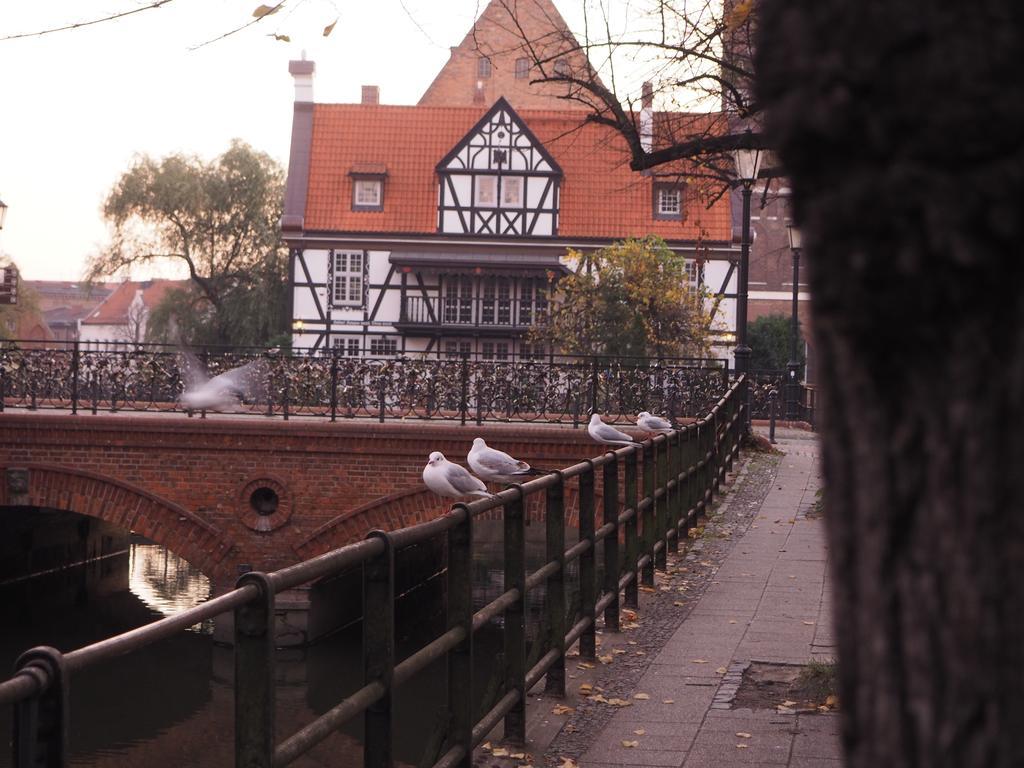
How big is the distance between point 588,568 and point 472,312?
35.7m

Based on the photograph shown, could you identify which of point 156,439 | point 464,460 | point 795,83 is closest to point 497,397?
point 464,460

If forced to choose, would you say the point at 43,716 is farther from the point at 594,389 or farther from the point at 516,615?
the point at 594,389

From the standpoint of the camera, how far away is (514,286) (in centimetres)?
4334

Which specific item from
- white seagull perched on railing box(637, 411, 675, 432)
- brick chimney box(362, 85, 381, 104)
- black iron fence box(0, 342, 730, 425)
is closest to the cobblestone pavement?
white seagull perched on railing box(637, 411, 675, 432)

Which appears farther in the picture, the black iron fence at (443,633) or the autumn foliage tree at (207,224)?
the autumn foliage tree at (207,224)

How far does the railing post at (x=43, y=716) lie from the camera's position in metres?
2.58

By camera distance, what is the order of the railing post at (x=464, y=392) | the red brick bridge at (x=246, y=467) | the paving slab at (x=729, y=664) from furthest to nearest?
the railing post at (x=464, y=392) → the red brick bridge at (x=246, y=467) → the paving slab at (x=729, y=664)

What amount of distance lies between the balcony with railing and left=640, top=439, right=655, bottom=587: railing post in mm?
31871

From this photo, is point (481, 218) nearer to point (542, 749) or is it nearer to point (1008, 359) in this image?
point (542, 749)

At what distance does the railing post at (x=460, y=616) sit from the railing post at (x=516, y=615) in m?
0.86

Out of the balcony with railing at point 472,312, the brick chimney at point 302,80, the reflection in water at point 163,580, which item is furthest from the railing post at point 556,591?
the brick chimney at point 302,80

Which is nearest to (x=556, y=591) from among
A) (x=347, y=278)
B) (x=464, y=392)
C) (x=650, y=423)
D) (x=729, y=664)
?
(x=729, y=664)

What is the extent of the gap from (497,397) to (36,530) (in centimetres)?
1104

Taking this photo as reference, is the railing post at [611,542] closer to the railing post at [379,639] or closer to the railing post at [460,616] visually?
the railing post at [460,616]
